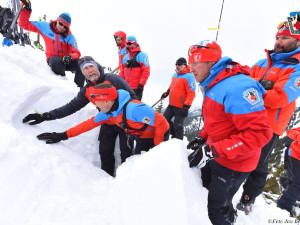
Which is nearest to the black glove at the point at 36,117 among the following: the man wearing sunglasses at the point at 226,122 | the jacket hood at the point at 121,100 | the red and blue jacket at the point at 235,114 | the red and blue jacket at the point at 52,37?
the jacket hood at the point at 121,100

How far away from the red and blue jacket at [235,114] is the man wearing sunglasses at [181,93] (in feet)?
11.7

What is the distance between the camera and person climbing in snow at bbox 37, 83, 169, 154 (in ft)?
10.7

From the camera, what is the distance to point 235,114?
1875mm

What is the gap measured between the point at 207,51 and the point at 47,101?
382cm

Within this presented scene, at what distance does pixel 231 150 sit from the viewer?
76.5 inches

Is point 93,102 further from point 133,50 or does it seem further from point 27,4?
point 27,4

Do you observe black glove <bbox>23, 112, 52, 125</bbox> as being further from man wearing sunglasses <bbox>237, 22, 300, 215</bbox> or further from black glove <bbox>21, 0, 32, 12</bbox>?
man wearing sunglasses <bbox>237, 22, 300, 215</bbox>

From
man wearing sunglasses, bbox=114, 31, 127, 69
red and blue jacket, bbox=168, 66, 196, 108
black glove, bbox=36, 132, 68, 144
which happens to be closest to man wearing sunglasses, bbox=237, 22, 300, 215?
red and blue jacket, bbox=168, 66, 196, 108

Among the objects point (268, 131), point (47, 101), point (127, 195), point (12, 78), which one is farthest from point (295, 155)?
point (12, 78)

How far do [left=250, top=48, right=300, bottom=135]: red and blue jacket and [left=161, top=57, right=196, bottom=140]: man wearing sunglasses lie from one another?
3030mm

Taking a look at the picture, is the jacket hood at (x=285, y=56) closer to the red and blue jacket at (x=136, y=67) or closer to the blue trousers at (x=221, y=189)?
the blue trousers at (x=221, y=189)

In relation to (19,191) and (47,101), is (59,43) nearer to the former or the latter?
(47,101)

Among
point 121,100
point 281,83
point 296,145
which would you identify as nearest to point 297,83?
point 281,83

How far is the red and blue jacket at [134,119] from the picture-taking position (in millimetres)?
3477
